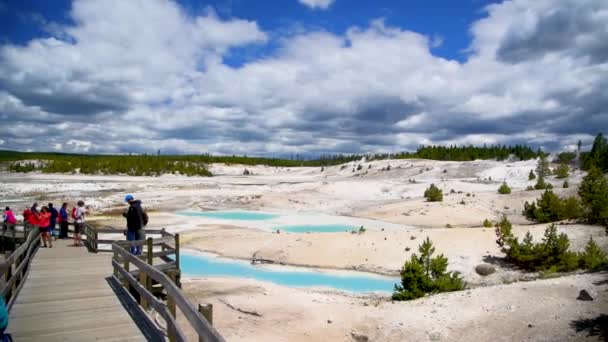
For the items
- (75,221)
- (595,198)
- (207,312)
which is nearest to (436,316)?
(207,312)

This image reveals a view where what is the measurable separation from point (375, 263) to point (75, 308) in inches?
618

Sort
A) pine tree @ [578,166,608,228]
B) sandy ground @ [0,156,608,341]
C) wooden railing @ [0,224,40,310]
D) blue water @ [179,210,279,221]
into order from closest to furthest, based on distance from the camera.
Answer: wooden railing @ [0,224,40,310] < sandy ground @ [0,156,608,341] < pine tree @ [578,166,608,228] < blue water @ [179,210,279,221]

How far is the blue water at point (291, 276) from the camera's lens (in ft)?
64.1

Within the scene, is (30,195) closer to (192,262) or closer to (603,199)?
(192,262)

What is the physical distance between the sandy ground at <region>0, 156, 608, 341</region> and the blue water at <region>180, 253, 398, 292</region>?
127cm

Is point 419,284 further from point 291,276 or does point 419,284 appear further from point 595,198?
point 595,198

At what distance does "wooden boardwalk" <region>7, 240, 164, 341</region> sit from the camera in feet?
25.1

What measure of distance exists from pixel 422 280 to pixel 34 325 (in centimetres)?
1135

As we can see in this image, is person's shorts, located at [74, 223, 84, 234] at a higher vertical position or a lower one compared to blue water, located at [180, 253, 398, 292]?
higher

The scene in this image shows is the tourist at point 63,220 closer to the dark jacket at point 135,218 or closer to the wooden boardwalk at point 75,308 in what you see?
the wooden boardwalk at point 75,308

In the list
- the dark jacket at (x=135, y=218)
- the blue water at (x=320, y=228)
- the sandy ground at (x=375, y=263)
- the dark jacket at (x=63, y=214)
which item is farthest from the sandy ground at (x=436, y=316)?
the blue water at (x=320, y=228)

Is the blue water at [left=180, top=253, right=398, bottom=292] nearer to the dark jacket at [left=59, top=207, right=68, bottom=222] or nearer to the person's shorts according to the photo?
the person's shorts

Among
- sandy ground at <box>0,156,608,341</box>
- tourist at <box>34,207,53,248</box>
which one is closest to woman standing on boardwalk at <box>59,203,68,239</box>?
tourist at <box>34,207,53,248</box>

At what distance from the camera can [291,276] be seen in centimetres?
2103
